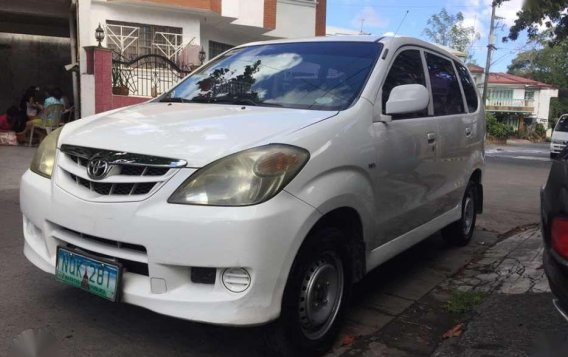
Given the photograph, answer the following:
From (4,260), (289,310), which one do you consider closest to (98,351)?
(289,310)

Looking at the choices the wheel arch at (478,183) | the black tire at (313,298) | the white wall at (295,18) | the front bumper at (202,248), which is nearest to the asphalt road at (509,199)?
the wheel arch at (478,183)

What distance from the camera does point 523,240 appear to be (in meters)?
6.18

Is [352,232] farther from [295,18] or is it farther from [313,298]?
[295,18]

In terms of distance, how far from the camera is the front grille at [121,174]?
2.77m

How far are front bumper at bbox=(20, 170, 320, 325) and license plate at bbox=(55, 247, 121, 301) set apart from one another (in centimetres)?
6

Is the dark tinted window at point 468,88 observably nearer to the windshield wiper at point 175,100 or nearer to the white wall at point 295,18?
the windshield wiper at point 175,100

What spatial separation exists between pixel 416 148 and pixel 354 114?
0.89 metres

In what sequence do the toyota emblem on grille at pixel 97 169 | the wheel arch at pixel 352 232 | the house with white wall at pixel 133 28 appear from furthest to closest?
1. the house with white wall at pixel 133 28
2. the wheel arch at pixel 352 232
3. the toyota emblem on grille at pixel 97 169

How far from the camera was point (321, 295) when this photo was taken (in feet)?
10.5

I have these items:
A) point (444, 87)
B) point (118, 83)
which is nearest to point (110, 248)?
point (444, 87)

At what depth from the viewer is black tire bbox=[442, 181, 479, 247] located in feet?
18.6

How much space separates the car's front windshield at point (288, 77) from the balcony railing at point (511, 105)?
185 ft

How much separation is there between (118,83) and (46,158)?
9.67m

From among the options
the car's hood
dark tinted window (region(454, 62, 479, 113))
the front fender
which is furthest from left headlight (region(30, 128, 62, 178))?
dark tinted window (region(454, 62, 479, 113))
